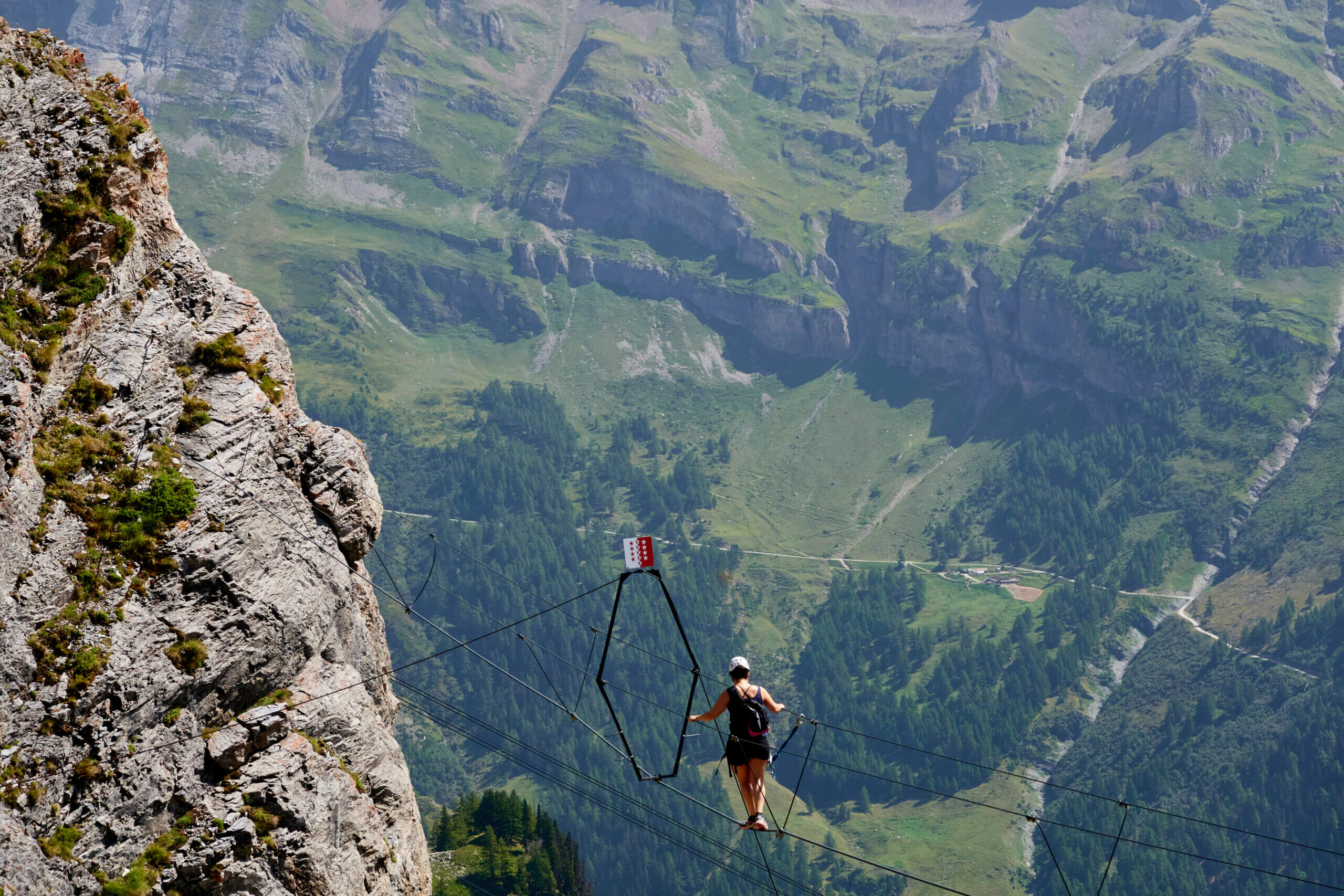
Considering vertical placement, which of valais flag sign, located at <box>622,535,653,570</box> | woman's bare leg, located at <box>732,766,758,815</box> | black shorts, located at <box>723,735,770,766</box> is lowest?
woman's bare leg, located at <box>732,766,758,815</box>

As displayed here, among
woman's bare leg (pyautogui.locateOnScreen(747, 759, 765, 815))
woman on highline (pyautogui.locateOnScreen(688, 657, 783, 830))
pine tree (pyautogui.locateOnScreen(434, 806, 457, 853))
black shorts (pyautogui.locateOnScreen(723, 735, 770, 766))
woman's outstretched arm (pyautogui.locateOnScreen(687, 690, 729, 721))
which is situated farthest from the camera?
pine tree (pyautogui.locateOnScreen(434, 806, 457, 853))

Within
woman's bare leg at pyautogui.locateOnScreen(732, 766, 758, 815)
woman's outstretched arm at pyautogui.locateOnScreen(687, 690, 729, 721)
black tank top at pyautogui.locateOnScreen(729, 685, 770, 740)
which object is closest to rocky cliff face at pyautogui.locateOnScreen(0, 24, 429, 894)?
woman's outstretched arm at pyautogui.locateOnScreen(687, 690, 729, 721)

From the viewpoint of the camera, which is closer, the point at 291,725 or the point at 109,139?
the point at 291,725

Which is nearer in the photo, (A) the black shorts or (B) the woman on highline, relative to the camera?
(B) the woman on highline

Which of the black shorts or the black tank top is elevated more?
the black tank top

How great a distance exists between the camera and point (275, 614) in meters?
31.1

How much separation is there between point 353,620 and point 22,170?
13.5 meters

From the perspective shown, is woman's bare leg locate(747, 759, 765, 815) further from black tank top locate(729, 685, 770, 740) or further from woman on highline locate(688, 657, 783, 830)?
black tank top locate(729, 685, 770, 740)

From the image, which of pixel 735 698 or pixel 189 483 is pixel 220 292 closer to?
pixel 189 483

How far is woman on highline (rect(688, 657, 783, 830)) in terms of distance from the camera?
3195 cm

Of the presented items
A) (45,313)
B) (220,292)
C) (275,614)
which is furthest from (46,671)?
(220,292)

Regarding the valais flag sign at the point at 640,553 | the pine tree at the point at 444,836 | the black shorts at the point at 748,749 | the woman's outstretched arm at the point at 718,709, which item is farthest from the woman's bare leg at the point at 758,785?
the pine tree at the point at 444,836

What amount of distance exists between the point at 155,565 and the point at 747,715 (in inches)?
556

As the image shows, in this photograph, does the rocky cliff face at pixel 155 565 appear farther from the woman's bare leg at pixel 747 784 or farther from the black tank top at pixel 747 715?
the black tank top at pixel 747 715
